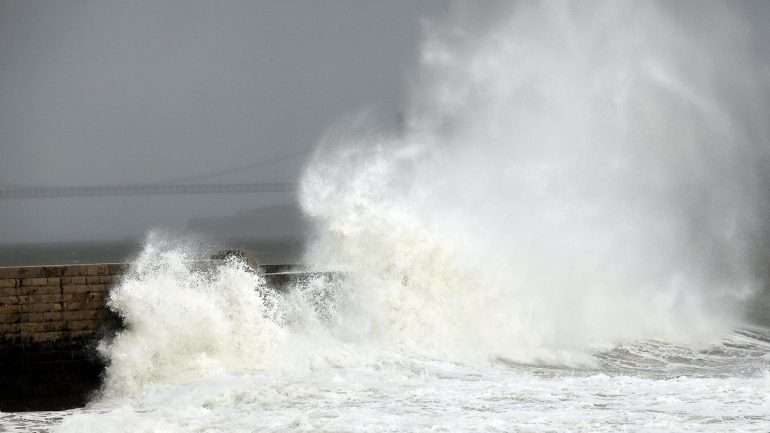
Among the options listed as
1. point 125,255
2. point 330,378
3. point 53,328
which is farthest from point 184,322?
point 125,255

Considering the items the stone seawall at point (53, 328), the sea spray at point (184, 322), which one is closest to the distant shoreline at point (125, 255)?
the sea spray at point (184, 322)

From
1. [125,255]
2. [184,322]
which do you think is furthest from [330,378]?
[125,255]

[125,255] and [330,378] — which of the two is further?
[125,255]

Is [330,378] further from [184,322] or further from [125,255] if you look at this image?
[125,255]

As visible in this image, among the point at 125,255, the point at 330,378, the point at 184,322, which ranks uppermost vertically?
the point at 125,255

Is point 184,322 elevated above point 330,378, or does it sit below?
above

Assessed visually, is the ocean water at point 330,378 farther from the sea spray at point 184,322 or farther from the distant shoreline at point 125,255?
the distant shoreline at point 125,255

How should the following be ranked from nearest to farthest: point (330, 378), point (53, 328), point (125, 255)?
point (330, 378) → point (53, 328) → point (125, 255)

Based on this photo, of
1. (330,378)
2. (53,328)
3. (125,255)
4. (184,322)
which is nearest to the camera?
(330,378)

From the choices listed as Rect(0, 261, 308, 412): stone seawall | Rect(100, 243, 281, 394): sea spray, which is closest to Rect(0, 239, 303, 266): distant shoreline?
Rect(100, 243, 281, 394): sea spray

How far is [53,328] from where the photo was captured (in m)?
10.4

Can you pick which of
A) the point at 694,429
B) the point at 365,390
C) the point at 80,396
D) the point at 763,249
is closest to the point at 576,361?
the point at 365,390

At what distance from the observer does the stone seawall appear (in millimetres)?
10148

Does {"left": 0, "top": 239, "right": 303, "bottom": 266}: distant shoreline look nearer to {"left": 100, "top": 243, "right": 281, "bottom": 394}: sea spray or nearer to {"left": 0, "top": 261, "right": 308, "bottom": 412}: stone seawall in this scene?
{"left": 100, "top": 243, "right": 281, "bottom": 394}: sea spray
